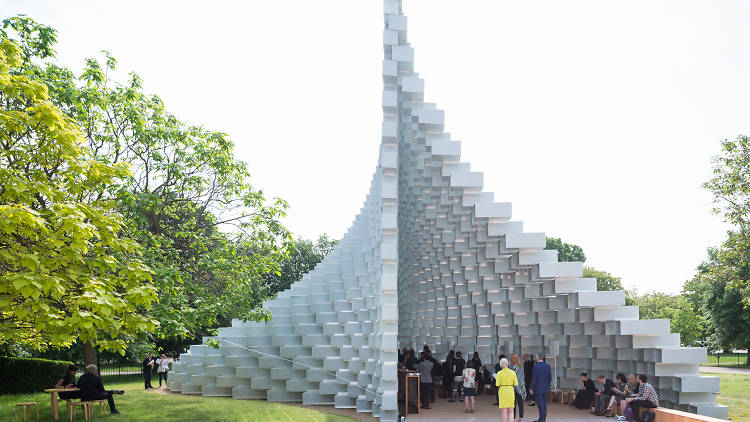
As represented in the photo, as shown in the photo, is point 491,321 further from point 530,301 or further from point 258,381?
point 258,381

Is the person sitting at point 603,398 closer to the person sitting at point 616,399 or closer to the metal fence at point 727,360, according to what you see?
the person sitting at point 616,399

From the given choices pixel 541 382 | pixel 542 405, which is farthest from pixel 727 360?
pixel 541 382

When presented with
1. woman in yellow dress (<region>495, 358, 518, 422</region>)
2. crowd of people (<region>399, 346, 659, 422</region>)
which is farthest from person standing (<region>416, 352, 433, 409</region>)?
woman in yellow dress (<region>495, 358, 518, 422</region>)

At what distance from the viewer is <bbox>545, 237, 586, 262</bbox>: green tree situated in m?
56.3

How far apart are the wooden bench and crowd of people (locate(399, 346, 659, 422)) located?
156mm

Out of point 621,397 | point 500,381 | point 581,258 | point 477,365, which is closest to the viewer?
point 500,381

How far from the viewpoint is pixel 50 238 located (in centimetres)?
885

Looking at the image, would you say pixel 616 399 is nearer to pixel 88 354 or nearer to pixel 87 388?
pixel 87 388

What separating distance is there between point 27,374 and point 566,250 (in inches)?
1918

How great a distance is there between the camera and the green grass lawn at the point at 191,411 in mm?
13234

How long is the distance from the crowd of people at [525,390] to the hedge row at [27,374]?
11109 mm

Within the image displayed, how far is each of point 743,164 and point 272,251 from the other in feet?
53.9

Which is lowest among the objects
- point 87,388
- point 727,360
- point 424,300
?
point 727,360

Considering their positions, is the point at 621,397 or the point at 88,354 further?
the point at 88,354
